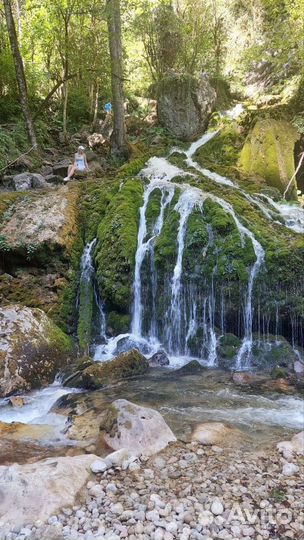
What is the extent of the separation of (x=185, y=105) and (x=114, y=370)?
43.9 ft

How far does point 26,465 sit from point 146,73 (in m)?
19.3

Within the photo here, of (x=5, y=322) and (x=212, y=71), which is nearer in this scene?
(x=5, y=322)

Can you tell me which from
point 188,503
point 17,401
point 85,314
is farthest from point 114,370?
point 188,503

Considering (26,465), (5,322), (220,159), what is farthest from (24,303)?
(220,159)

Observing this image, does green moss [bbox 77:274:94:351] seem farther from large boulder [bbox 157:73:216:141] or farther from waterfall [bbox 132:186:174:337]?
large boulder [bbox 157:73:216:141]

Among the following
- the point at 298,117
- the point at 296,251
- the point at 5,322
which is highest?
the point at 298,117

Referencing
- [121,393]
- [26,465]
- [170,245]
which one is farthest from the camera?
[170,245]

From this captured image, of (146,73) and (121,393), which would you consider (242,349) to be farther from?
(146,73)

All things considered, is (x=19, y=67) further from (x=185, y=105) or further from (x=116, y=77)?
(x=185, y=105)

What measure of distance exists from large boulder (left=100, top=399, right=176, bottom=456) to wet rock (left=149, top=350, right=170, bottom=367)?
9.43 feet

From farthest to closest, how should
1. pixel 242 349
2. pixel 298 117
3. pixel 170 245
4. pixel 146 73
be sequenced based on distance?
pixel 146 73 → pixel 298 117 → pixel 170 245 → pixel 242 349

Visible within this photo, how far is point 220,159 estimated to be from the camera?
1556 cm

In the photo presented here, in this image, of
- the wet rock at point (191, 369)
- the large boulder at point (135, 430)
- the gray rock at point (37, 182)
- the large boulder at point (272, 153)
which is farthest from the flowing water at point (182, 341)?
the gray rock at point (37, 182)

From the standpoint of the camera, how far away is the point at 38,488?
3363 mm
